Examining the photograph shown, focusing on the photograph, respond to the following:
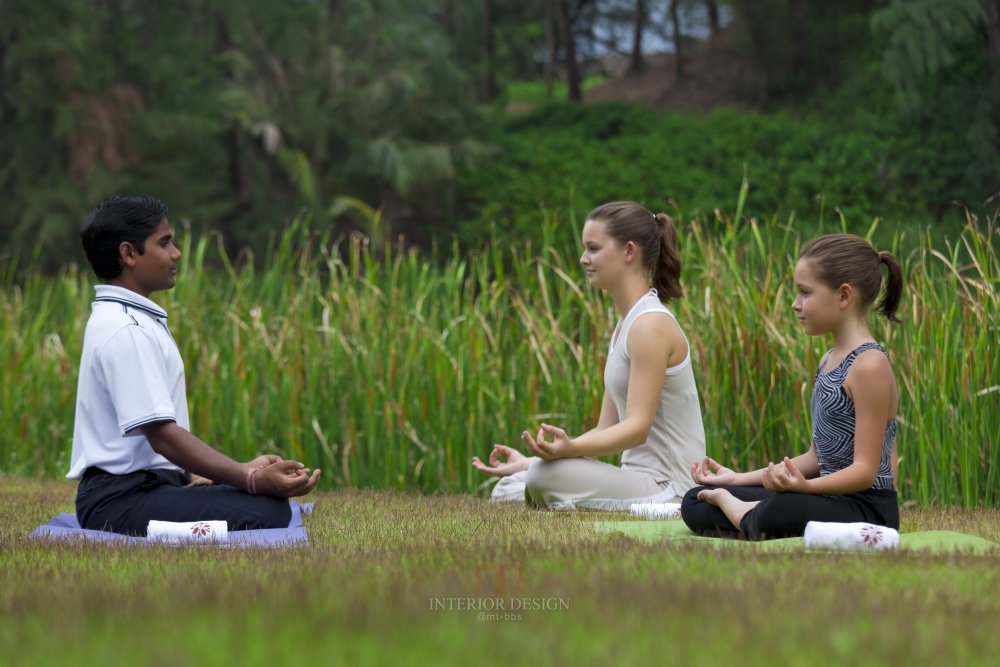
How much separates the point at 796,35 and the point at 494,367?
18.6 meters

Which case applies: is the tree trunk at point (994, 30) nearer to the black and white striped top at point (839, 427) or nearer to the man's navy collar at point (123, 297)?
the black and white striped top at point (839, 427)

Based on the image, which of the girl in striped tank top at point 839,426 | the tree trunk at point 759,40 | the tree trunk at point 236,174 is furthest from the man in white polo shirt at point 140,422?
the tree trunk at point 759,40

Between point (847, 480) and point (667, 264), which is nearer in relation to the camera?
point (847, 480)

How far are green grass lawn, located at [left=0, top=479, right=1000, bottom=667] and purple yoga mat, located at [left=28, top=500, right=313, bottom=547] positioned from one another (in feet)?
0.54

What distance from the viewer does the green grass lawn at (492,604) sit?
6.49 ft

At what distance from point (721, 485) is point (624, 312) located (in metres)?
0.91

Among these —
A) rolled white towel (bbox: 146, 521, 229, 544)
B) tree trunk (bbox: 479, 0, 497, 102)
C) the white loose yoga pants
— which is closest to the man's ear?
rolled white towel (bbox: 146, 521, 229, 544)

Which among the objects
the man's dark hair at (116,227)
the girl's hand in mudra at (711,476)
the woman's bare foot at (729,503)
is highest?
the man's dark hair at (116,227)

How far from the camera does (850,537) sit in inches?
127

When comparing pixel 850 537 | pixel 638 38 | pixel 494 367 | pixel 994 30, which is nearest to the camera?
pixel 850 537

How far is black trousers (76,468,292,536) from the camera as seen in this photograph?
12.2 ft

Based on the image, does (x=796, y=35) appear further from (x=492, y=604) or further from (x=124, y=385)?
(x=492, y=604)

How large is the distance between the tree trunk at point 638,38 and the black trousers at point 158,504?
82.9ft

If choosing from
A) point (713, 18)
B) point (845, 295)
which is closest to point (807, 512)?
point (845, 295)
